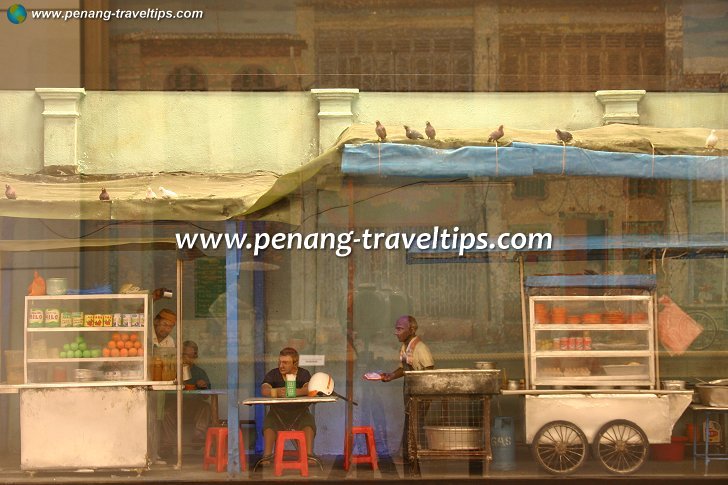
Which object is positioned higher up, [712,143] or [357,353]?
[712,143]

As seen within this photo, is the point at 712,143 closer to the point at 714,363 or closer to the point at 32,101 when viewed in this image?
the point at 714,363

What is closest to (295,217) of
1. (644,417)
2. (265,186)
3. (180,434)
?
(265,186)

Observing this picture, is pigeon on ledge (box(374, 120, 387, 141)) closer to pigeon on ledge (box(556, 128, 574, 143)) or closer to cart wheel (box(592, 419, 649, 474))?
pigeon on ledge (box(556, 128, 574, 143))

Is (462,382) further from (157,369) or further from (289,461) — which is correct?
(157,369)

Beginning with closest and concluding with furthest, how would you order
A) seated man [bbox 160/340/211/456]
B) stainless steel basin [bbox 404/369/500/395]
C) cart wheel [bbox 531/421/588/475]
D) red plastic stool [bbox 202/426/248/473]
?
stainless steel basin [bbox 404/369/500/395] → cart wheel [bbox 531/421/588/475] → red plastic stool [bbox 202/426/248/473] → seated man [bbox 160/340/211/456]

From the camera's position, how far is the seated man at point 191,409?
390 inches

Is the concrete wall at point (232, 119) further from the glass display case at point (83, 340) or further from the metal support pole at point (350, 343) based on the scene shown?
the glass display case at point (83, 340)

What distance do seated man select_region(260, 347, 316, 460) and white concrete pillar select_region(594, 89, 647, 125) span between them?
9.95 ft

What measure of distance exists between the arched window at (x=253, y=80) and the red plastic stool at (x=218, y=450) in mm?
2614

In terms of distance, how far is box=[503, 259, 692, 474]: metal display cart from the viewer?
9609 millimetres

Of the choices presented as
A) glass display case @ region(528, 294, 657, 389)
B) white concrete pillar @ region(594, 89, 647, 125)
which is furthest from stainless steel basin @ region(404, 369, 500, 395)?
white concrete pillar @ region(594, 89, 647, 125)

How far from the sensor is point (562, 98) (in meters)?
9.88

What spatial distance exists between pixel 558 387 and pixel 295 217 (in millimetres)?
2356

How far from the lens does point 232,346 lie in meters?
9.99
